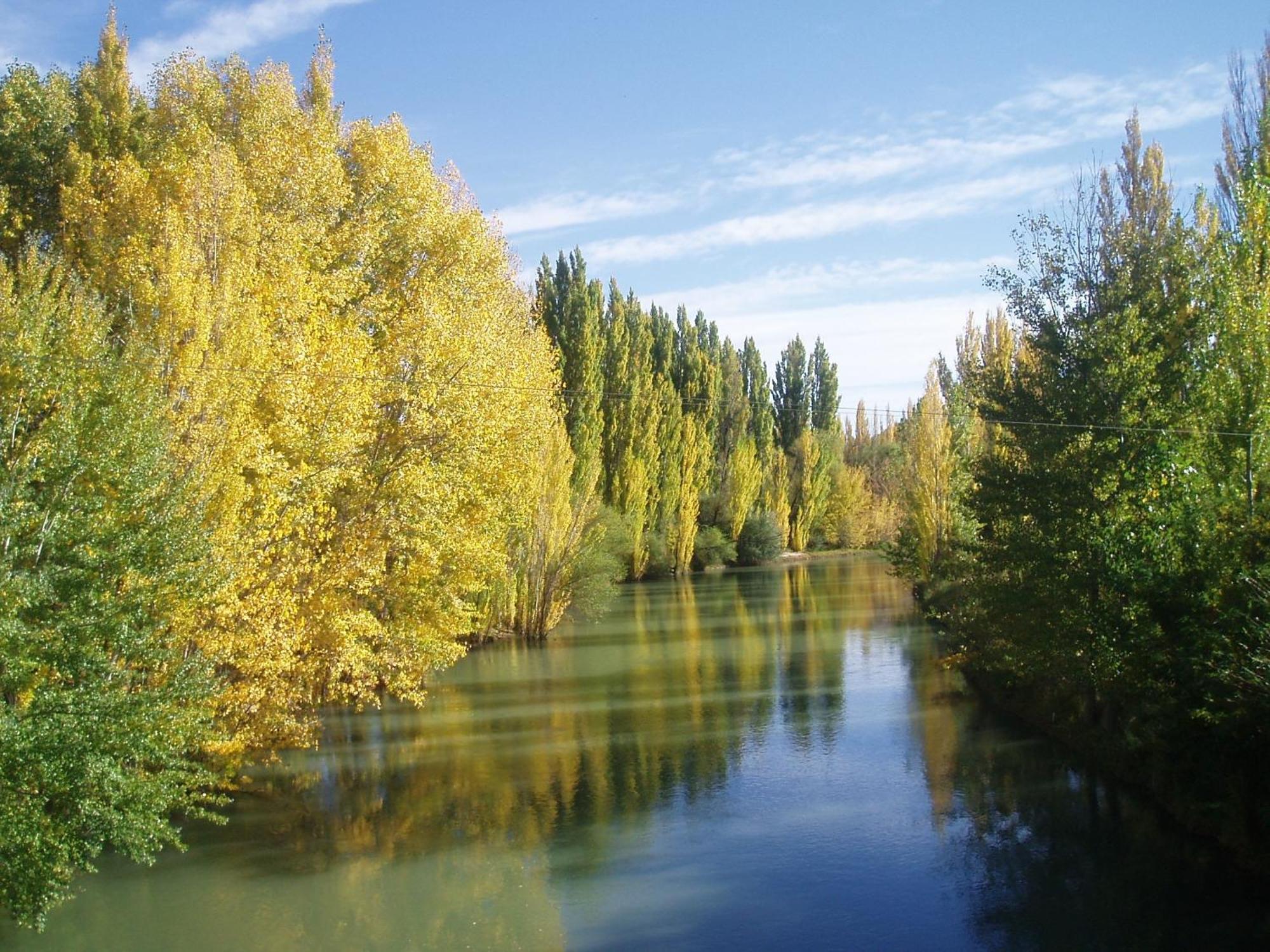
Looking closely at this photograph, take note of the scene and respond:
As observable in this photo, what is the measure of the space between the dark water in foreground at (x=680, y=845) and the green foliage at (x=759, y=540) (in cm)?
4044

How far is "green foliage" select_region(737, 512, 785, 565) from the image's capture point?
63625mm

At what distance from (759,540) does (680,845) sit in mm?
50572

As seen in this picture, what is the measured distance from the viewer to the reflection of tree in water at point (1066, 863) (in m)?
10.8

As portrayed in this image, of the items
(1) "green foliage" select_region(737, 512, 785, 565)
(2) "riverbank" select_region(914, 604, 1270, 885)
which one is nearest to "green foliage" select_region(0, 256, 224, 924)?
(2) "riverbank" select_region(914, 604, 1270, 885)

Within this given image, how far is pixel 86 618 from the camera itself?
32.5ft

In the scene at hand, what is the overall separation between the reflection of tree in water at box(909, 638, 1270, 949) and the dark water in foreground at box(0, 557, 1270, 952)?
0.04 meters

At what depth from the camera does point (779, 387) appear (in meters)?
75.1

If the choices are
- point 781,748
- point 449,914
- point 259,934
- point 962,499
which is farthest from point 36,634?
point 962,499

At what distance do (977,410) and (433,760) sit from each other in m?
11.3

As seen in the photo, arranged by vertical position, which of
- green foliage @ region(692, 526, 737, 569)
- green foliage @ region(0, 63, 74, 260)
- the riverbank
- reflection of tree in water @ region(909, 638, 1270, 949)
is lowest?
reflection of tree in water @ region(909, 638, 1270, 949)

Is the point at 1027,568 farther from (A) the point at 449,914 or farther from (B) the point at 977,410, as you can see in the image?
(A) the point at 449,914

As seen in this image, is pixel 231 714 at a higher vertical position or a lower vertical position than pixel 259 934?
higher

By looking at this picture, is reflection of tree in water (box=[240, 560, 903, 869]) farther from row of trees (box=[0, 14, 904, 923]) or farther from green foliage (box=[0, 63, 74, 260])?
green foliage (box=[0, 63, 74, 260])

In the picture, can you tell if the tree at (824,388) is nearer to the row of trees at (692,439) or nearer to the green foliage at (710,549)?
the row of trees at (692,439)
